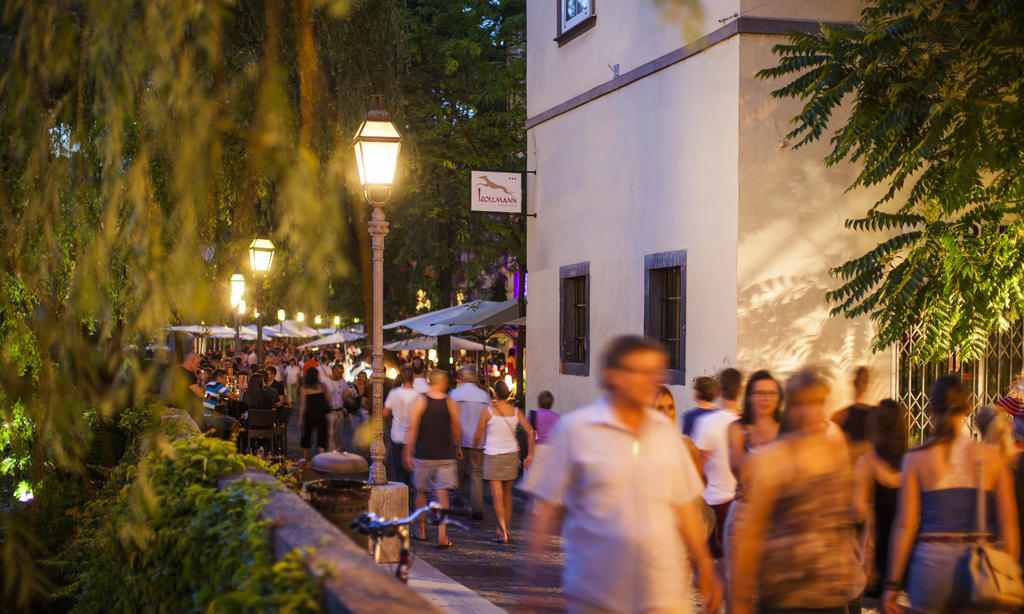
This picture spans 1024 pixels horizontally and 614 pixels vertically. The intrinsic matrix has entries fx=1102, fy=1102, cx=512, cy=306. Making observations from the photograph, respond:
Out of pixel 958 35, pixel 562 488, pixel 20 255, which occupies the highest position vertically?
pixel 958 35

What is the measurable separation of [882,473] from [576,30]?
11804 millimetres

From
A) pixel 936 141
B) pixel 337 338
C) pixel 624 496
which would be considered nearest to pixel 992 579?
pixel 624 496

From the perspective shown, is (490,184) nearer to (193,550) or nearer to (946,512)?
(193,550)

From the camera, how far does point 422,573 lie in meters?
10.2

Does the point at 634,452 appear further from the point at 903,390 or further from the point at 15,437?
the point at 903,390

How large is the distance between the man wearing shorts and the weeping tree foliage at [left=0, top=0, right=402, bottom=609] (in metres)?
7.23

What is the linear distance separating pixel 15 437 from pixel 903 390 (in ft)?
36.9

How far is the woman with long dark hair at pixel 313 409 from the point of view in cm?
1858

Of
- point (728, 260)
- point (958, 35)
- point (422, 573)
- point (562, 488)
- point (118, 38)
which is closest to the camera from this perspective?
→ point (118, 38)

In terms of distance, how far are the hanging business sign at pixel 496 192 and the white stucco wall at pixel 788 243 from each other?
234 inches

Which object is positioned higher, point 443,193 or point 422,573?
point 443,193

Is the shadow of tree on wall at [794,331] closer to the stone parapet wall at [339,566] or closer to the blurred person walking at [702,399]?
the blurred person walking at [702,399]

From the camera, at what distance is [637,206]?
16.0m

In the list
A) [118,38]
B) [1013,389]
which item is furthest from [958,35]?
[118,38]
